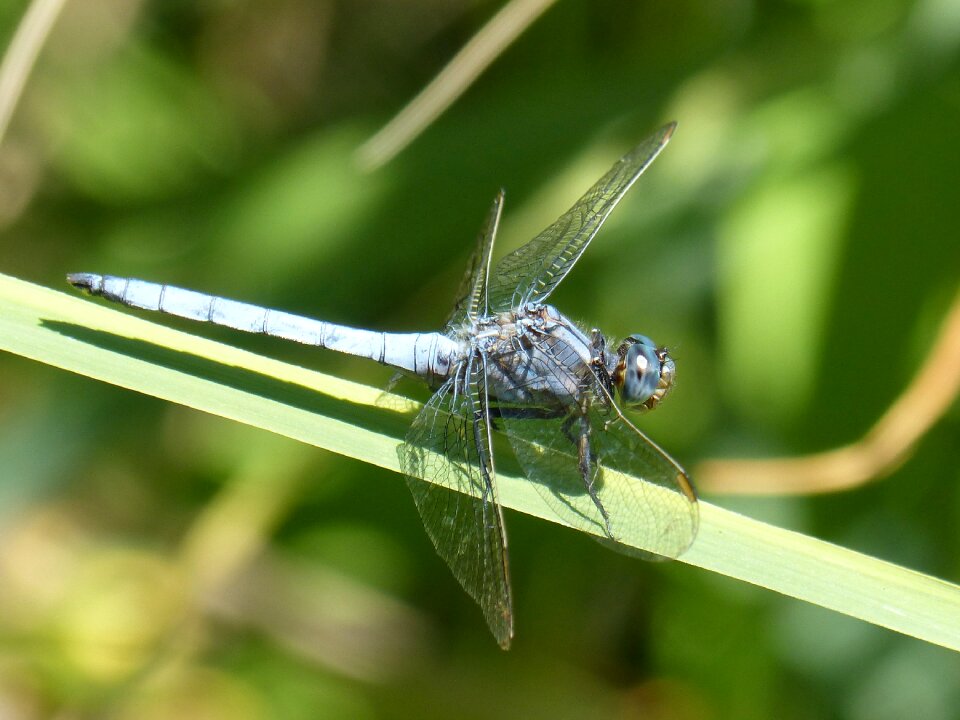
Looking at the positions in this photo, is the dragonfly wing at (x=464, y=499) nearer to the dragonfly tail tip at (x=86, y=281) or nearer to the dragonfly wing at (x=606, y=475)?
the dragonfly wing at (x=606, y=475)

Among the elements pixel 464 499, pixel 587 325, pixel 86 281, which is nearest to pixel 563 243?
pixel 587 325

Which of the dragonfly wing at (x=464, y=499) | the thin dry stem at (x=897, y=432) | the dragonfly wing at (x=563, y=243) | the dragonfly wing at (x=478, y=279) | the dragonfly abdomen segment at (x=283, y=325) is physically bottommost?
the dragonfly wing at (x=464, y=499)

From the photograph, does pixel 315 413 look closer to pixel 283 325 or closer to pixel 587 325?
pixel 283 325

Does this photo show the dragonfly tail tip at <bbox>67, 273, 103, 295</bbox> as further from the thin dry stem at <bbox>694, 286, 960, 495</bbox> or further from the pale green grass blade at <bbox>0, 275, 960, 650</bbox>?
the thin dry stem at <bbox>694, 286, 960, 495</bbox>

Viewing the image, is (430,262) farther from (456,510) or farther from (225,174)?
(456,510)

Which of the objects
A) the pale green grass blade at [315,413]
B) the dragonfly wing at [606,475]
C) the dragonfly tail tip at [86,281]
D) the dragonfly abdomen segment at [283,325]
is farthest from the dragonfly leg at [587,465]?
the dragonfly tail tip at [86,281]
